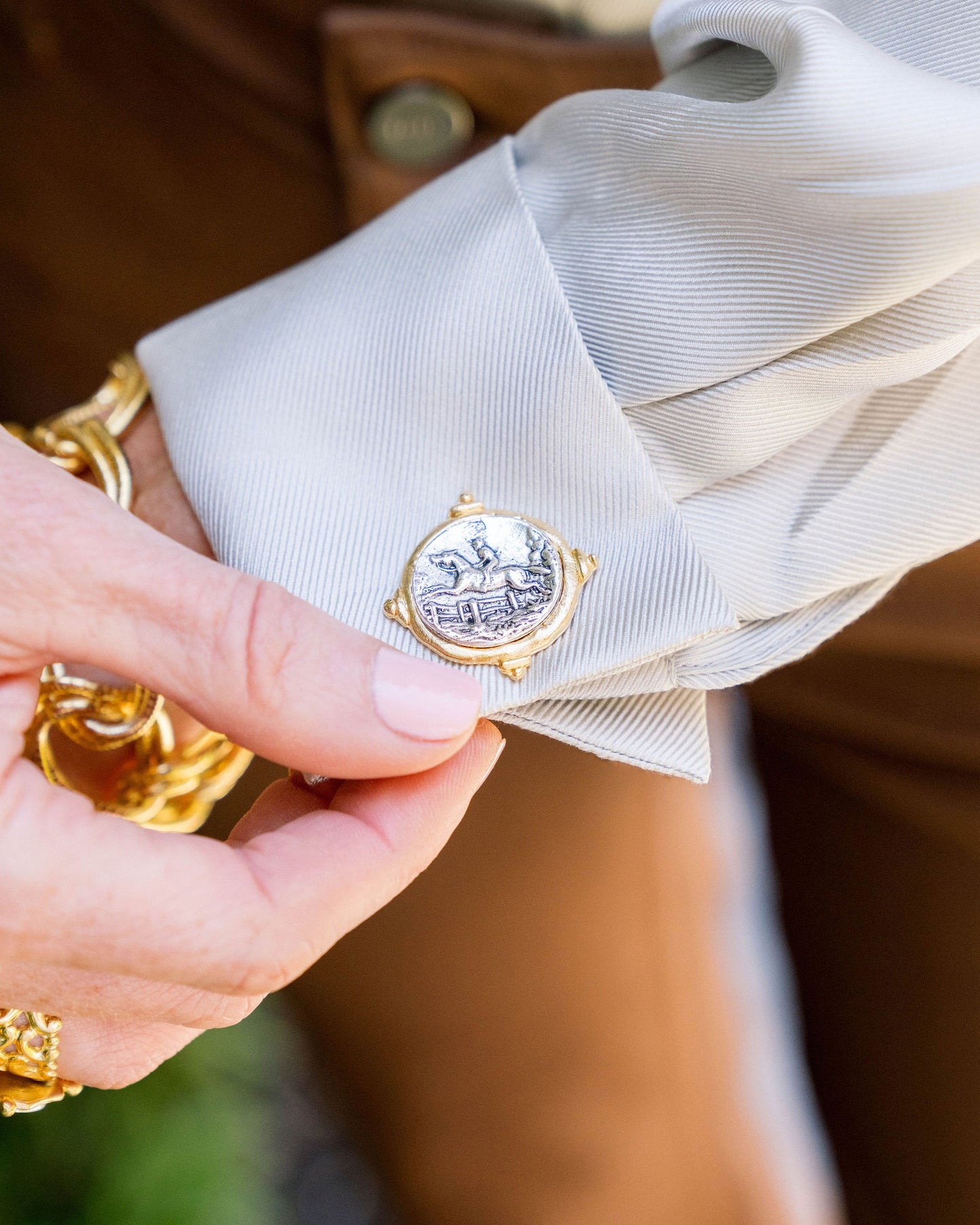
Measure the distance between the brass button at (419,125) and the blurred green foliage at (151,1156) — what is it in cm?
97

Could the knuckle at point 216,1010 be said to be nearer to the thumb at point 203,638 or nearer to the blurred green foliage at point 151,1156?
the thumb at point 203,638

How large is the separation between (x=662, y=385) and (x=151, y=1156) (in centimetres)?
100

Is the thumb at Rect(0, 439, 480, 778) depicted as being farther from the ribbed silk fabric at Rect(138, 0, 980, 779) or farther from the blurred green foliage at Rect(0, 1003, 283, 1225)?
the blurred green foliage at Rect(0, 1003, 283, 1225)

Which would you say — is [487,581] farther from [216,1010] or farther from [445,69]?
[445,69]

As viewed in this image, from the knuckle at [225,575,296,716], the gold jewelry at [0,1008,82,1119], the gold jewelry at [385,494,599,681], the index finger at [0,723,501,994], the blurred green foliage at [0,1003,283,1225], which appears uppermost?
the knuckle at [225,575,296,716]

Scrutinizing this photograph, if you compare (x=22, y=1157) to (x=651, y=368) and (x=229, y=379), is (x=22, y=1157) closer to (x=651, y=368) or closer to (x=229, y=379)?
(x=229, y=379)

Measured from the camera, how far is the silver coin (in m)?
0.47

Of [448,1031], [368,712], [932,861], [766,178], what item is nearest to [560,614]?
[368,712]

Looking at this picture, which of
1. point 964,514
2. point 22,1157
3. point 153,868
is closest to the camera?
point 153,868

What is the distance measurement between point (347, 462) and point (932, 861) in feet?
1.83

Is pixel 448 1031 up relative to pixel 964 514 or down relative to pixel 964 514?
down

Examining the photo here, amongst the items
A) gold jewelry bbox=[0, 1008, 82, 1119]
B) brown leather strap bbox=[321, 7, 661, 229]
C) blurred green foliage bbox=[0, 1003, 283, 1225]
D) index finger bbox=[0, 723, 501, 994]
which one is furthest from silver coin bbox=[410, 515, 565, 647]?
blurred green foliage bbox=[0, 1003, 283, 1225]

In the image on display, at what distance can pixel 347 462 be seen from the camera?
0.52m

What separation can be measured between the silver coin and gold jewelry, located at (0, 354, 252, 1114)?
161 mm
